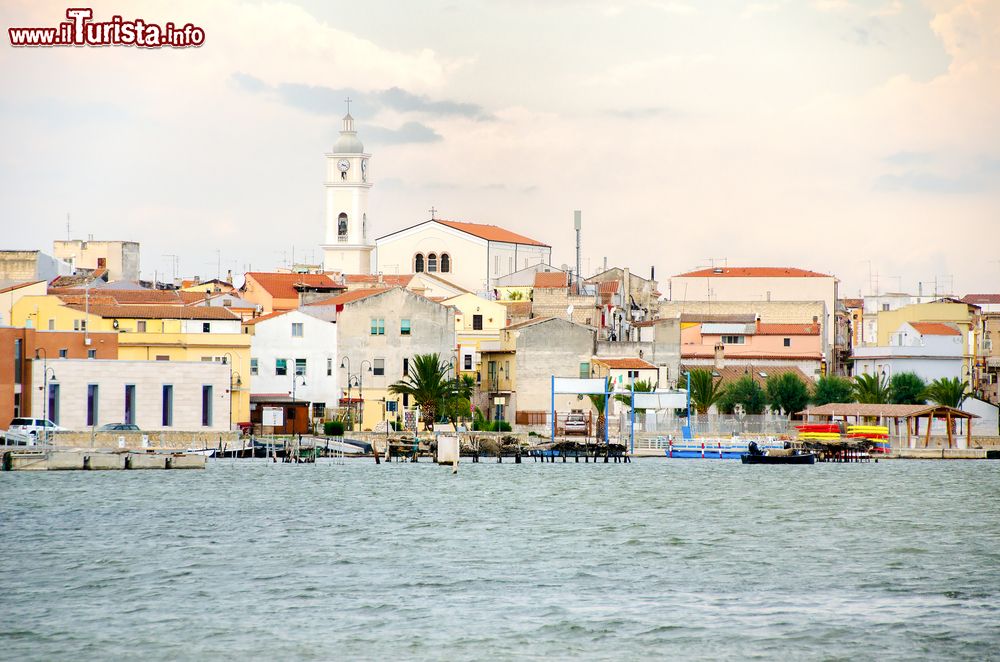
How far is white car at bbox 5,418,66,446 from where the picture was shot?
66.7 meters

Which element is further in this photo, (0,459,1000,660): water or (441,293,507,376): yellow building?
(441,293,507,376): yellow building

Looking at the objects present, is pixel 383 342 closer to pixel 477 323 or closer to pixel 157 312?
pixel 477 323

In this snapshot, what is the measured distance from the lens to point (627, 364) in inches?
3578

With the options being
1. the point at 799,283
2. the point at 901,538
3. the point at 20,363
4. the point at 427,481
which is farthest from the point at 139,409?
the point at 799,283

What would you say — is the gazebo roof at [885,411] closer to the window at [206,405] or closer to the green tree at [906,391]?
the green tree at [906,391]

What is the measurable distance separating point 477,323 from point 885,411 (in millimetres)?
24122

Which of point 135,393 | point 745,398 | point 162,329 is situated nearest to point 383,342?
point 162,329

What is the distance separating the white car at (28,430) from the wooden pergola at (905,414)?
39.7 m

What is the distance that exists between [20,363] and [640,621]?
167ft

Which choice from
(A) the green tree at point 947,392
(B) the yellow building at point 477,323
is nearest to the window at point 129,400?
(B) the yellow building at point 477,323

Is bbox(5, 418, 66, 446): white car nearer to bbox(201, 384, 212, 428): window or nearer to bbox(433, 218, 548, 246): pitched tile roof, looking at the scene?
bbox(201, 384, 212, 428): window

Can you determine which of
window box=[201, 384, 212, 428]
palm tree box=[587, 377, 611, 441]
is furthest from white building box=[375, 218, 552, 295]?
window box=[201, 384, 212, 428]

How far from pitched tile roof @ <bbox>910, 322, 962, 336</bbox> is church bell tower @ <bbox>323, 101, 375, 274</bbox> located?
5137cm

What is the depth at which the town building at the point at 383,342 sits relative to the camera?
8575 cm
